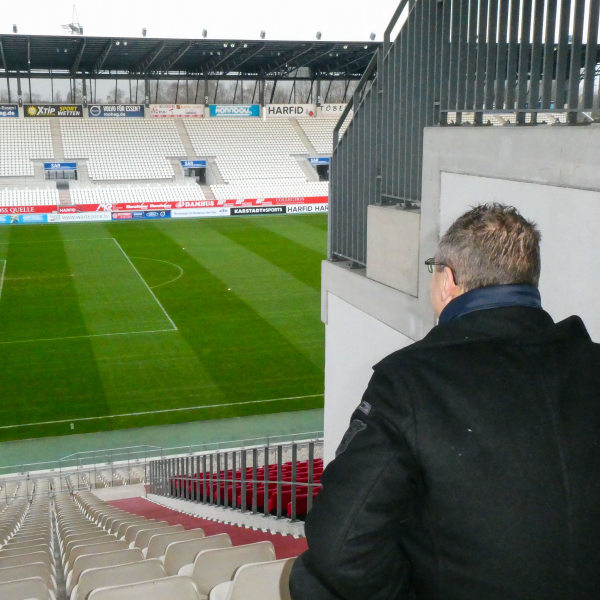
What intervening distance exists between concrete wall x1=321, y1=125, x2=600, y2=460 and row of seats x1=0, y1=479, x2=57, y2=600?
8.71ft

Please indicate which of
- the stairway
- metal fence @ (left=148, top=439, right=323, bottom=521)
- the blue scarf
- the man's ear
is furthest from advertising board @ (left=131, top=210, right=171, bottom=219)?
the blue scarf

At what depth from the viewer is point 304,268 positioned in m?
31.2

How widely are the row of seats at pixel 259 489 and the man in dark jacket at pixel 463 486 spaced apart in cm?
407

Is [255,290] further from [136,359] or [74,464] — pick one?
[74,464]

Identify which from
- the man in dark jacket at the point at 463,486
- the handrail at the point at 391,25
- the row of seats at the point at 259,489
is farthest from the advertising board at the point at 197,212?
the man in dark jacket at the point at 463,486

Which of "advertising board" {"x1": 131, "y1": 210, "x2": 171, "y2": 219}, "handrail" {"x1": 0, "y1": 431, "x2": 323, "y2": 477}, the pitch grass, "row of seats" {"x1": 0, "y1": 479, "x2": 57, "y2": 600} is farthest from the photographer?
"advertising board" {"x1": 131, "y1": 210, "x2": 171, "y2": 219}

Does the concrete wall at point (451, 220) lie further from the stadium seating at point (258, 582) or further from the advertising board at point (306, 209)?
the advertising board at point (306, 209)

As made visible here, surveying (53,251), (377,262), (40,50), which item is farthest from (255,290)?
(40,50)

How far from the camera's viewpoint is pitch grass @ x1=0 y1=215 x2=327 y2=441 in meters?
17.5

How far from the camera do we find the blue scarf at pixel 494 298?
1.86m

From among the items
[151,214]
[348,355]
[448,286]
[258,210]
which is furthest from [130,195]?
[448,286]

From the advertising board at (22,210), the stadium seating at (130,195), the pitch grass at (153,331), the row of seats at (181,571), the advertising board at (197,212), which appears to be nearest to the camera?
the row of seats at (181,571)

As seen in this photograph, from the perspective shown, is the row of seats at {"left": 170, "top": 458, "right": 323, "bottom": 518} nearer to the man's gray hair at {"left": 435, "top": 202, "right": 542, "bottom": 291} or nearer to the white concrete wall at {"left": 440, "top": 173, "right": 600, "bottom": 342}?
the white concrete wall at {"left": 440, "top": 173, "right": 600, "bottom": 342}

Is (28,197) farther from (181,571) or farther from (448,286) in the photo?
(448,286)
